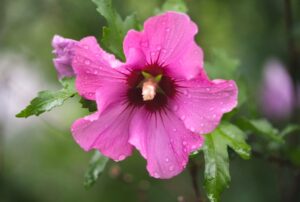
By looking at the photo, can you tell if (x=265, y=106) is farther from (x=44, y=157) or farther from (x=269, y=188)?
(x=44, y=157)

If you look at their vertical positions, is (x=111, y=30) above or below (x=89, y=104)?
above

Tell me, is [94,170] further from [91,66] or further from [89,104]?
[91,66]

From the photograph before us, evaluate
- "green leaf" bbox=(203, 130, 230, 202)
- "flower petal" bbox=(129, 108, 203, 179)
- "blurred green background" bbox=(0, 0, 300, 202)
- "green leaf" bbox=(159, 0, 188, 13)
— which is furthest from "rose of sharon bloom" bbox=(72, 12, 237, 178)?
"blurred green background" bbox=(0, 0, 300, 202)

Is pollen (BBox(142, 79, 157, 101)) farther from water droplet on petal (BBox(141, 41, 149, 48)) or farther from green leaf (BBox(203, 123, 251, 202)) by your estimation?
green leaf (BBox(203, 123, 251, 202))

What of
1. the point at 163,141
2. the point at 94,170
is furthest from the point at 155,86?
the point at 94,170

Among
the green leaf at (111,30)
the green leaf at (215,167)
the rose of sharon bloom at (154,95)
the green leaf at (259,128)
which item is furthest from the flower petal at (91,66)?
the green leaf at (259,128)

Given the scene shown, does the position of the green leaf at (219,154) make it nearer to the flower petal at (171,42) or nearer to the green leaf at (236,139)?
the green leaf at (236,139)
